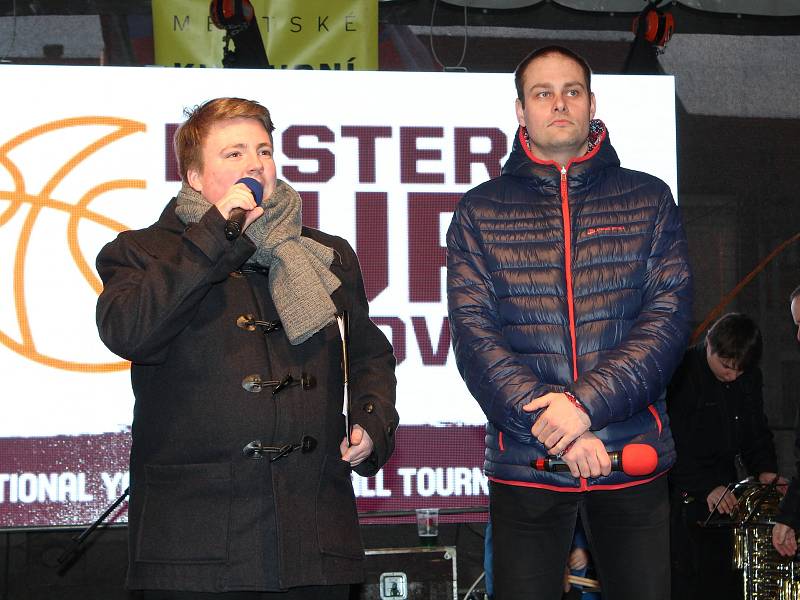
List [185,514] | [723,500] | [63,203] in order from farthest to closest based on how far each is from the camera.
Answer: [723,500] < [63,203] < [185,514]

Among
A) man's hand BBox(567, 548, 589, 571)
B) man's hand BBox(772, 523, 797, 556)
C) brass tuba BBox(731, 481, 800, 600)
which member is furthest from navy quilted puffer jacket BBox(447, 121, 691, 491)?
brass tuba BBox(731, 481, 800, 600)

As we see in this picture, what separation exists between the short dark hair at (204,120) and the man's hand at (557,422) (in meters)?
0.76

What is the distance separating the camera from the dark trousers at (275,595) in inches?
68.5

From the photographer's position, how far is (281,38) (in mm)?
4320

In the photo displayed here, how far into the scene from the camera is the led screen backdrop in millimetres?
3971

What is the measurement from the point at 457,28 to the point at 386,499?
2.04 meters

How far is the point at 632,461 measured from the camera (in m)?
1.97

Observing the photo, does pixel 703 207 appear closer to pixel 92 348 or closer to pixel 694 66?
pixel 694 66

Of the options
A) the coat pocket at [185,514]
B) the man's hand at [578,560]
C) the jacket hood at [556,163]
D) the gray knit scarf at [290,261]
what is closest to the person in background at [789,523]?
the man's hand at [578,560]

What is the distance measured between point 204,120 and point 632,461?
3.44 ft

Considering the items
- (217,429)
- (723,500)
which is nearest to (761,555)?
(723,500)

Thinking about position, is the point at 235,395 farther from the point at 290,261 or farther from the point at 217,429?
the point at 290,261

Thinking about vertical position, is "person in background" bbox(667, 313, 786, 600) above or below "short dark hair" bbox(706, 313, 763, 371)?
below

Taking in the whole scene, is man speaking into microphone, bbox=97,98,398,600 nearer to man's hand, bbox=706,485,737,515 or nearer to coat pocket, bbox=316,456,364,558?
coat pocket, bbox=316,456,364,558
